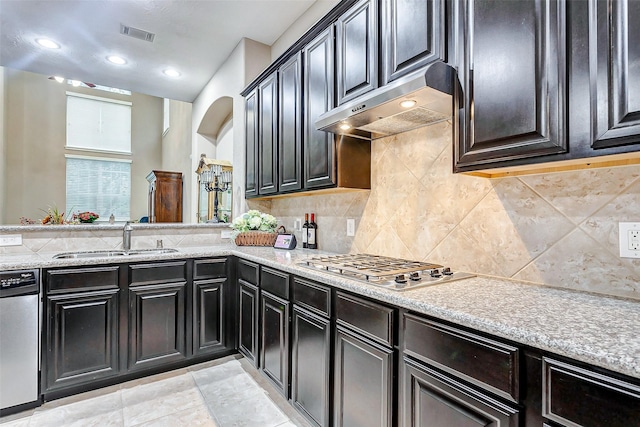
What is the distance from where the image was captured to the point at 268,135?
299 centimetres

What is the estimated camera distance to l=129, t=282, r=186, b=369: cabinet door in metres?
2.37

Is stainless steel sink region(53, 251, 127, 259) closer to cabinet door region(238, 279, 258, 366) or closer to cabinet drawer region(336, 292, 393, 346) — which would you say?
cabinet door region(238, 279, 258, 366)

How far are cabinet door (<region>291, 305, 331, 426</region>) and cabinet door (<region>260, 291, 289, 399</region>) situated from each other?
0.08 meters

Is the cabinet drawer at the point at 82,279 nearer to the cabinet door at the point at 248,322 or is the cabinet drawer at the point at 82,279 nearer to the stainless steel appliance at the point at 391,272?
the cabinet door at the point at 248,322

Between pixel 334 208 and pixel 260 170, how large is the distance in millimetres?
933

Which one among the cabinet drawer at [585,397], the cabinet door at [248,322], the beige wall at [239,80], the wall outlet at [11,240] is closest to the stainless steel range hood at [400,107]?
the cabinet drawer at [585,397]

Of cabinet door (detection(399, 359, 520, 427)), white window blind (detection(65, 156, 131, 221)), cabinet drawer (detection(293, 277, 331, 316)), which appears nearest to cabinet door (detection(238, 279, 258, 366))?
cabinet drawer (detection(293, 277, 331, 316))

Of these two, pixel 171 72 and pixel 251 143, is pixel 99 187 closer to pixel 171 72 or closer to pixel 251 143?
pixel 171 72

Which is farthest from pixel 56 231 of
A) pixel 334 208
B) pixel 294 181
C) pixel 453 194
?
pixel 453 194

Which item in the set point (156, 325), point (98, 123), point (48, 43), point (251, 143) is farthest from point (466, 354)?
point (98, 123)

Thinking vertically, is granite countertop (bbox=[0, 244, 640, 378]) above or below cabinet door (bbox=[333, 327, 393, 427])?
above

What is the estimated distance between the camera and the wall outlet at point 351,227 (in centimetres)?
245

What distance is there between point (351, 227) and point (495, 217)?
3.60 feet

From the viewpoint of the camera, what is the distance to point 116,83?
4434mm
